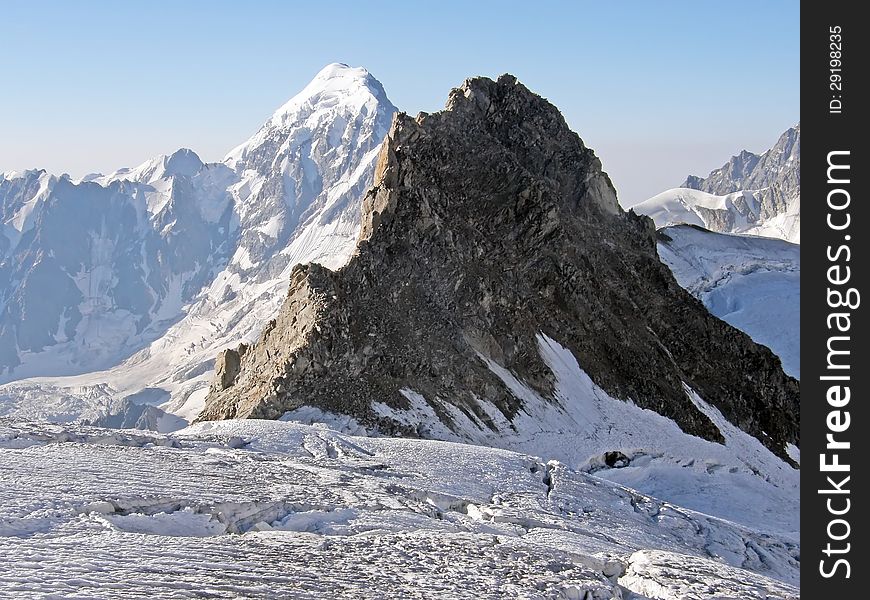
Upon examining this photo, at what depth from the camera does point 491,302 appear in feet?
164

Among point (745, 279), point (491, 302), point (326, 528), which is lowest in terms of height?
point (326, 528)

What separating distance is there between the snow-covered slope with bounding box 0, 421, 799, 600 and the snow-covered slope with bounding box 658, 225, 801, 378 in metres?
93.6

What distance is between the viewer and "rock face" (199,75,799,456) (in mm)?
41781

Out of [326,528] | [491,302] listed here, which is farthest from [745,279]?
[326,528]

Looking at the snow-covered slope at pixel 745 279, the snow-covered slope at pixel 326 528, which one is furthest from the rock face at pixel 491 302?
the snow-covered slope at pixel 745 279

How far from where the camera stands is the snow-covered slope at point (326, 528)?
1673cm

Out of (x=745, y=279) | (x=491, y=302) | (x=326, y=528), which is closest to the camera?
(x=326, y=528)

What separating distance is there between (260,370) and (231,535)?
82.7 feet

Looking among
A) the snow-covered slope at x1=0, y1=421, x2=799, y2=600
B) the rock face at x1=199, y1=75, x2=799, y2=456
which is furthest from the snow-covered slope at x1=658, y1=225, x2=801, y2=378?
the snow-covered slope at x1=0, y1=421, x2=799, y2=600

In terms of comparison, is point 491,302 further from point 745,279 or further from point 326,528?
point 745,279

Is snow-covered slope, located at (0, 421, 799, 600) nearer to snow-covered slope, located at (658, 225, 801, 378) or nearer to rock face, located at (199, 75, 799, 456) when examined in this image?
rock face, located at (199, 75, 799, 456)

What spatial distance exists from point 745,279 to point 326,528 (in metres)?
134

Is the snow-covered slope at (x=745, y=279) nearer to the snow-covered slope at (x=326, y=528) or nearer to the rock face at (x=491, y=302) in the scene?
the rock face at (x=491, y=302)

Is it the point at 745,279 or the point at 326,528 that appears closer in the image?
the point at 326,528
